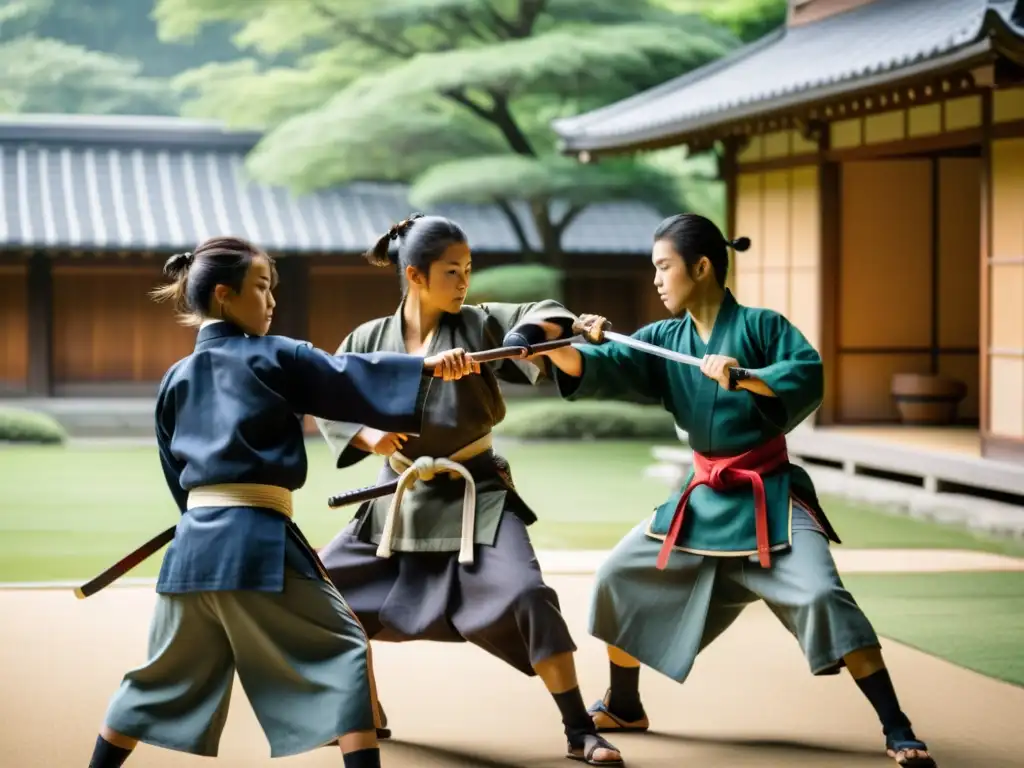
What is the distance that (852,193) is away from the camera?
1116cm

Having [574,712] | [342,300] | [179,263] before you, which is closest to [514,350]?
[179,263]

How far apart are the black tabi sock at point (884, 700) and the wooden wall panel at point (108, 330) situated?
1352 cm

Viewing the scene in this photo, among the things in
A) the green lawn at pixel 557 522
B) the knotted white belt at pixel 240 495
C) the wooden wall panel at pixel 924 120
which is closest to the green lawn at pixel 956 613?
the green lawn at pixel 557 522

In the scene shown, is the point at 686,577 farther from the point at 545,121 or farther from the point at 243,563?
the point at 545,121

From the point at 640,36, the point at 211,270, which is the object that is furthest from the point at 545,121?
the point at 211,270

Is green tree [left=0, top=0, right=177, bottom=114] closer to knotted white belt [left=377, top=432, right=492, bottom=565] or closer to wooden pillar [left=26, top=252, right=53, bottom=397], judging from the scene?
wooden pillar [left=26, top=252, right=53, bottom=397]

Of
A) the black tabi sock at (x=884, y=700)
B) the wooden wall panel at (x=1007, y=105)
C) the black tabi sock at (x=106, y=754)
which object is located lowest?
the black tabi sock at (x=106, y=754)

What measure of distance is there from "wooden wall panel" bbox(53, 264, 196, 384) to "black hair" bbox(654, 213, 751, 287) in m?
13.0

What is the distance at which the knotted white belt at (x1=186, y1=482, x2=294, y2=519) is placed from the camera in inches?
128

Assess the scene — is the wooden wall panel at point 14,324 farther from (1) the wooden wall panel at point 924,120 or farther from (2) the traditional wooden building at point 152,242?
(1) the wooden wall panel at point 924,120

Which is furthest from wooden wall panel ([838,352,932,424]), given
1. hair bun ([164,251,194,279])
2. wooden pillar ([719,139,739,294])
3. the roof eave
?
hair bun ([164,251,194,279])

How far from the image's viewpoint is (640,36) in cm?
1467

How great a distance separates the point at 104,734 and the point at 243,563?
0.49 metres

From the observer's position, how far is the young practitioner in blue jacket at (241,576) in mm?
3189
